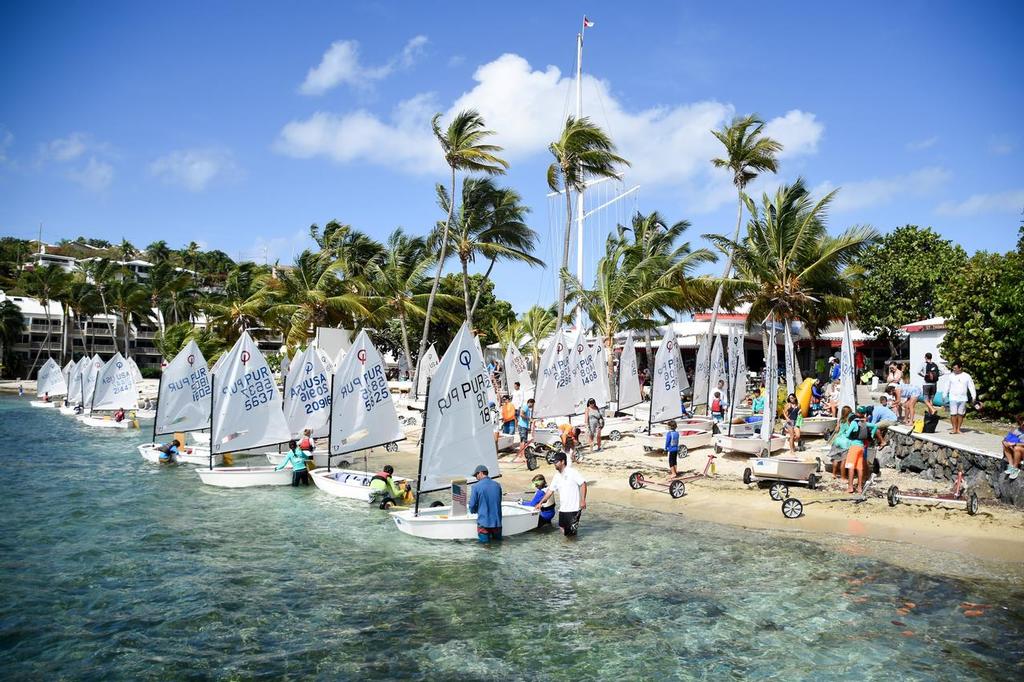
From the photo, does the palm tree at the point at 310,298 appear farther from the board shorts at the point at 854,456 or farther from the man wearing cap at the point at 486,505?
the board shorts at the point at 854,456

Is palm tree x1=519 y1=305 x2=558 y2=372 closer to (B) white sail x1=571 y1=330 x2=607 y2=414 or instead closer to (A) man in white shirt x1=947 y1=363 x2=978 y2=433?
(B) white sail x1=571 y1=330 x2=607 y2=414

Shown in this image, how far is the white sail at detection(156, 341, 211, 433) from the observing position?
85.2 ft

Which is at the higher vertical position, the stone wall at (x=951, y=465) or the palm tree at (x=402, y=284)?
the palm tree at (x=402, y=284)

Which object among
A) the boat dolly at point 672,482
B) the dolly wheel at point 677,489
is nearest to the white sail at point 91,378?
the boat dolly at point 672,482

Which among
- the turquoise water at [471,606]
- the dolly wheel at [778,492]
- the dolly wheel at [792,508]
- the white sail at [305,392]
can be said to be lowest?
the turquoise water at [471,606]

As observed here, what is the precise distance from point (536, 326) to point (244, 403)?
32858 millimetres

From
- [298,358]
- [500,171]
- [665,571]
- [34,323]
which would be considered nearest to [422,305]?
[500,171]

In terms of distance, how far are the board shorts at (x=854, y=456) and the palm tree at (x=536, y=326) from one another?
33339 mm

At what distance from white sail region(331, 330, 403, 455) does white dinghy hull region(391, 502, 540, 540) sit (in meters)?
5.33

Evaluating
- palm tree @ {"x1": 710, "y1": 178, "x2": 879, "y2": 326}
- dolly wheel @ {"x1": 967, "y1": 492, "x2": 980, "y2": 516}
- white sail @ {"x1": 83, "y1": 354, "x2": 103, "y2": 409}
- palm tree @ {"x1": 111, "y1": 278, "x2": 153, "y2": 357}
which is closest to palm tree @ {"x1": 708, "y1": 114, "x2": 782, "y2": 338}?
palm tree @ {"x1": 710, "y1": 178, "x2": 879, "y2": 326}

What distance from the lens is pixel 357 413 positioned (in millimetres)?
20688

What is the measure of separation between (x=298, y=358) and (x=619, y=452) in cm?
1165

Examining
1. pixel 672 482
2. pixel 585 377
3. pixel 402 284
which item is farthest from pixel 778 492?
pixel 402 284

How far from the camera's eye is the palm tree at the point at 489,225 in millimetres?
42188
